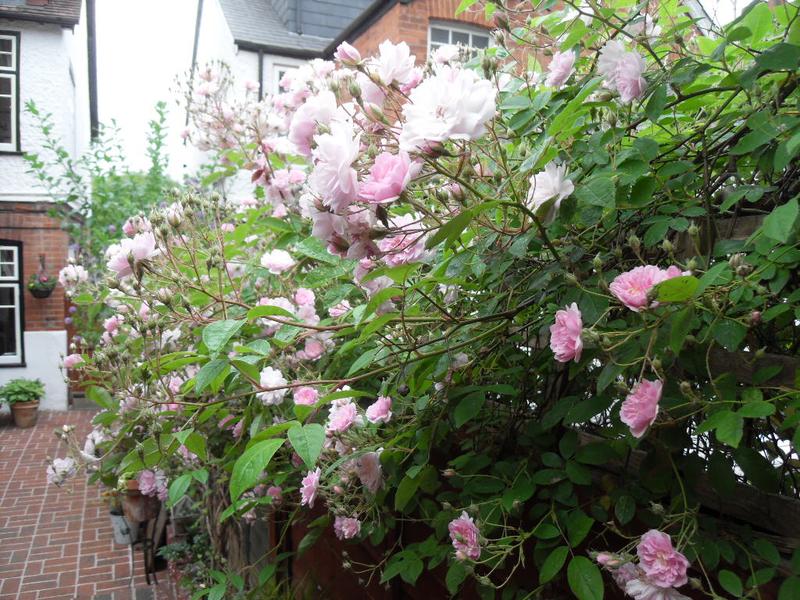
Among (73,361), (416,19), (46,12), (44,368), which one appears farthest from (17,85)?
(73,361)

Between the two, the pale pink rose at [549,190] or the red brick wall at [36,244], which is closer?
the pale pink rose at [549,190]

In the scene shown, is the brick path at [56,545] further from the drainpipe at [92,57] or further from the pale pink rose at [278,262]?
the drainpipe at [92,57]

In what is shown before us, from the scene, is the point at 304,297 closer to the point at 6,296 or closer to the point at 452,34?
the point at 452,34

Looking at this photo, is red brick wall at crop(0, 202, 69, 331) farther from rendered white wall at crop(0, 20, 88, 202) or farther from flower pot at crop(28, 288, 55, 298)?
rendered white wall at crop(0, 20, 88, 202)

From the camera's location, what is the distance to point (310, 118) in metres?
1.13

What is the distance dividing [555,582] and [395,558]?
410mm

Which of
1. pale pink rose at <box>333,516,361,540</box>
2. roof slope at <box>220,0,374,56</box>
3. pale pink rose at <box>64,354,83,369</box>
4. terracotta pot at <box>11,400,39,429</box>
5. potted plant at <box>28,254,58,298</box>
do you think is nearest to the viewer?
pale pink rose at <box>333,516,361,540</box>

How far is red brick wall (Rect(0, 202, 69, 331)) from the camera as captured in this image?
10430mm

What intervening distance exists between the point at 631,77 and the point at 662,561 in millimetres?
687

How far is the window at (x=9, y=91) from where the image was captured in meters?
10.5

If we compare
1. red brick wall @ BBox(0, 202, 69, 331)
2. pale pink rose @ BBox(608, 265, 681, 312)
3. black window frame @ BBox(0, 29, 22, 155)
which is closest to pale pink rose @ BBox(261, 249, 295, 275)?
pale pink rose @ BBox(608, 265, 681, 312)

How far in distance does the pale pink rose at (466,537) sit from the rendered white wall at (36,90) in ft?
36.2

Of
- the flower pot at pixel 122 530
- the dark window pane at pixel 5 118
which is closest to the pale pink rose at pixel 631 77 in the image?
the flower pot at pixel 122 530

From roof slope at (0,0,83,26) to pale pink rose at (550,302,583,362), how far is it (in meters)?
11.7
